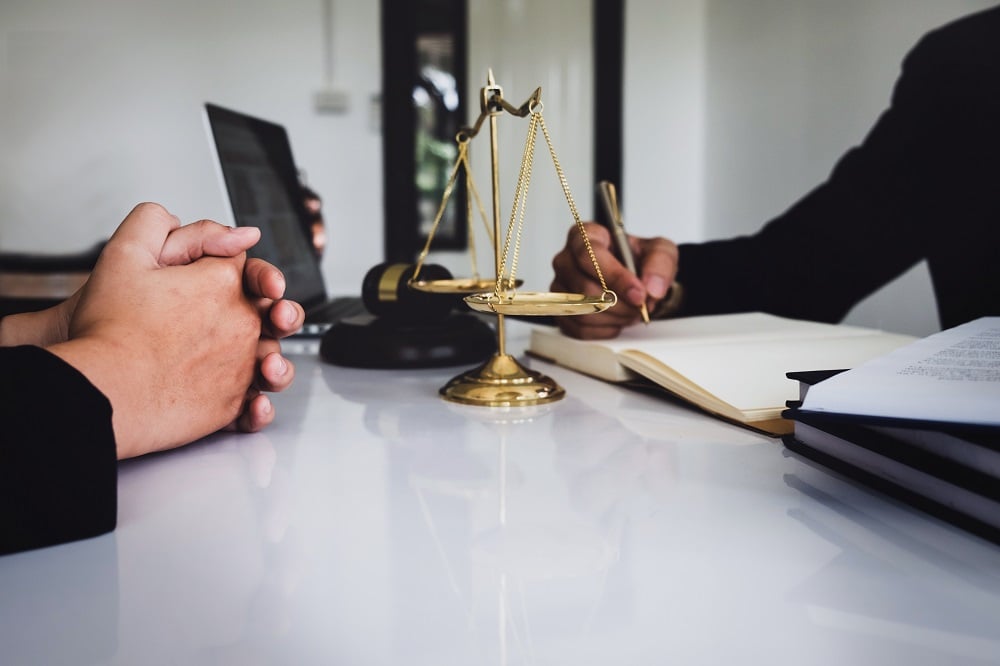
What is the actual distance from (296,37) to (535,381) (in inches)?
142

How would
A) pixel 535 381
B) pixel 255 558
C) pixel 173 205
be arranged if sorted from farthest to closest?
pixel 173 205
pixel 535 381
pixel 255 558

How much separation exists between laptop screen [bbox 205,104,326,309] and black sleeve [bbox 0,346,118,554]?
2.22 ft

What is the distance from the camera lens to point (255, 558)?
0.44m

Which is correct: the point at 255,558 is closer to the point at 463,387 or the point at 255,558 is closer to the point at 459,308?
the point at 463,387

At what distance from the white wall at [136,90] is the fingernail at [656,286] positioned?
295 cm

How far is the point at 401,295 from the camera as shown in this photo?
103 cm

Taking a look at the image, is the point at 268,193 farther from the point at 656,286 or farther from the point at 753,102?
the point at 753,102

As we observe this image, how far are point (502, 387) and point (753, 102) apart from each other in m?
3.16

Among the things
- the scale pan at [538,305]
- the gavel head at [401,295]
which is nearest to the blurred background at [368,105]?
the gavel head at [401,295]

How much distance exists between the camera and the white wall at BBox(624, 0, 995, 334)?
2570mm

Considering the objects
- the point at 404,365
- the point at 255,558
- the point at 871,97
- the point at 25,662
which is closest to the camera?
the point at 25,662

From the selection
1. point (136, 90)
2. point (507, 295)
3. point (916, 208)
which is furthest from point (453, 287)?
point (136, 90)

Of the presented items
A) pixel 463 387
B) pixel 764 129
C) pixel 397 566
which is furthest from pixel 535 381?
pixel 764 129

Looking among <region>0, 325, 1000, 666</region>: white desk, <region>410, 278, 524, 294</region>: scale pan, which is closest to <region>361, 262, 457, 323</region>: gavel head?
<region>410, 278, 524, 294</region>: scale pan
